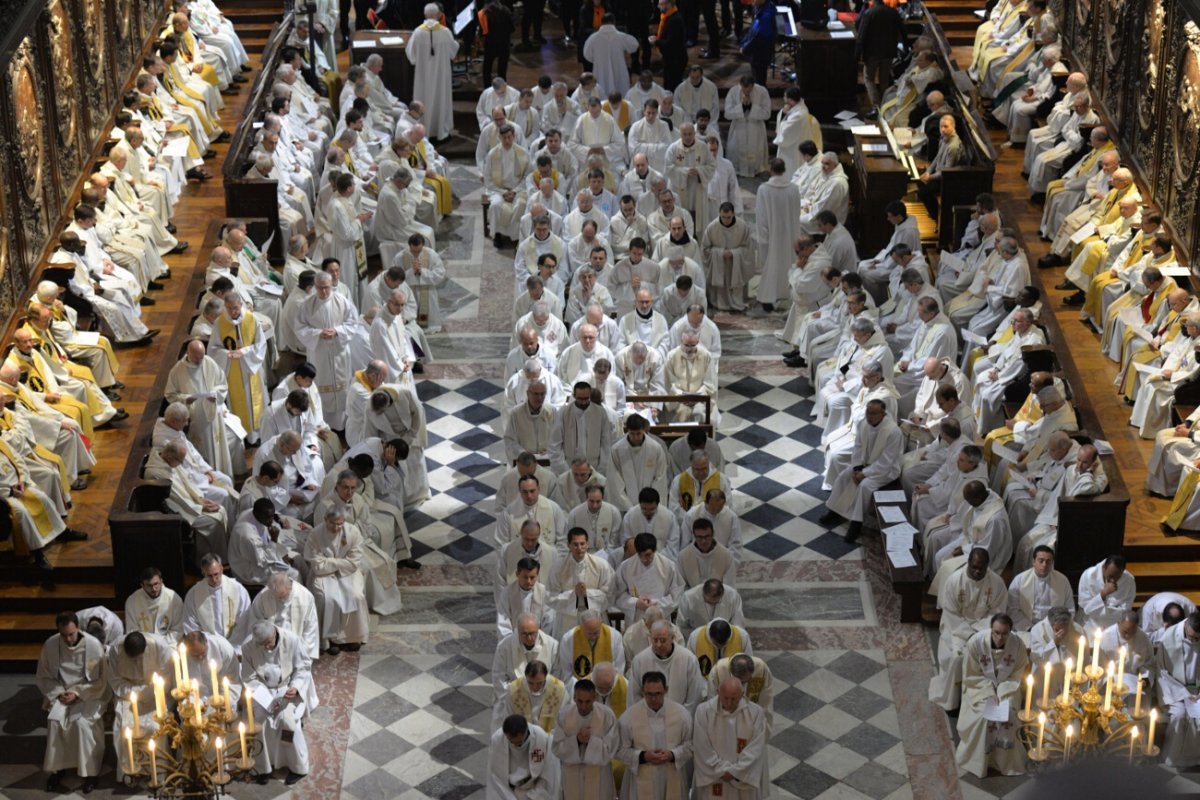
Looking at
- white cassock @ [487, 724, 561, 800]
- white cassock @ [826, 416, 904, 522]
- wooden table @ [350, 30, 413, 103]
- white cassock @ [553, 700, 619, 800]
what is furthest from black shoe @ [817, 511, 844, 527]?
wooden table @ [350, 30, 413, 103]

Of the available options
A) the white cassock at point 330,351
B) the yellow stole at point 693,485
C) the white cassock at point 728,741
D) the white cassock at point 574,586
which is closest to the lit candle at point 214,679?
the white cassock at point 574,586

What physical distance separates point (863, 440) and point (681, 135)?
6289mm

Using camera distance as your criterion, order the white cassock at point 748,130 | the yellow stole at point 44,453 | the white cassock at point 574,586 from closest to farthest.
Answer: the white cassock at point 574,586
the yellow stole at point 44,453
the white cassock at point 748,130

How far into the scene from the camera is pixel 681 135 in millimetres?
21859

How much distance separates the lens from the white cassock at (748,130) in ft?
78.2

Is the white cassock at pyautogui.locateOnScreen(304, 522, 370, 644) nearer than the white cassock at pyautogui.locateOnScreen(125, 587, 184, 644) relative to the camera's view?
No

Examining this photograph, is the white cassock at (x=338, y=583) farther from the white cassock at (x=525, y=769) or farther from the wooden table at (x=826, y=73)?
the wooden table at (x=826, y=73)

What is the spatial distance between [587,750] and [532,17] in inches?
678

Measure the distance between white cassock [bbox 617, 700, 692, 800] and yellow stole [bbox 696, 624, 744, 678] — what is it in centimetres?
82

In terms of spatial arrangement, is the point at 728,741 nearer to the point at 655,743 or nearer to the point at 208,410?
the point at 655,743

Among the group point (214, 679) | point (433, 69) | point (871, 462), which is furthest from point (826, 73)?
point (214, 679)

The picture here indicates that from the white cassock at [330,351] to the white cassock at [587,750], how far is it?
254 inches

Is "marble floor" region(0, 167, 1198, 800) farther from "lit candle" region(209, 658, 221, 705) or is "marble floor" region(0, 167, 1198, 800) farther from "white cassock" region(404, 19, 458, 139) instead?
"white cassock" region(404, 19, 458, 139)

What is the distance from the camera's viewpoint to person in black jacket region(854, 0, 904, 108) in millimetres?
23891
